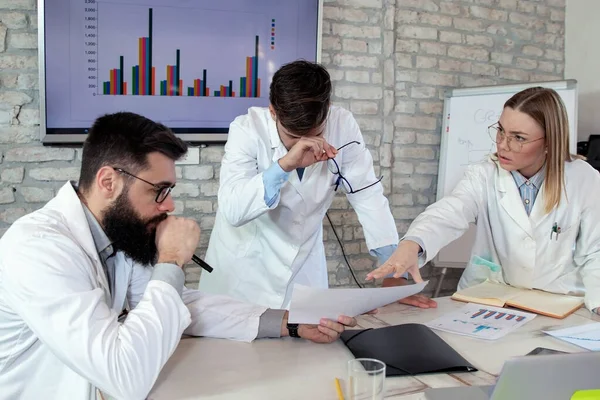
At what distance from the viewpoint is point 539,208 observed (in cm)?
204

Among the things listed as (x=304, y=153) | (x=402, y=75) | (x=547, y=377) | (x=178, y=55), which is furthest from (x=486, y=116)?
(x=547, y=377)

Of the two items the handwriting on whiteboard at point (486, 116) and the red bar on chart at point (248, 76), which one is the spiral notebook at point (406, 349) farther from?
the handwriting on whiteboard at point (486, 116)

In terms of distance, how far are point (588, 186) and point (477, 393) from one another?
4.03ft

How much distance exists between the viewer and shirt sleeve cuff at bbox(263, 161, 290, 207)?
6.17 ft

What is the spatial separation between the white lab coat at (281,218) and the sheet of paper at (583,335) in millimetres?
729

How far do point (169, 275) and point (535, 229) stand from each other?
1339 mm

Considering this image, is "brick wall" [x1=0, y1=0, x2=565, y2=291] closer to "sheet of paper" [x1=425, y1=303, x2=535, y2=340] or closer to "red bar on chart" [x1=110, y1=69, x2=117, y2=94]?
"red bar on chart" [x1=110, y1=69, x2=117, y2=94]

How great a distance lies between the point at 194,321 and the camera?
4.87 ft

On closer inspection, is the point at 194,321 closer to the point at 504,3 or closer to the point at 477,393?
the point at 477,393

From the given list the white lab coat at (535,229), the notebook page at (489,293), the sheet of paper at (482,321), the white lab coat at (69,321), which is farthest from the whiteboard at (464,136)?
the white lab coat at (69,321)

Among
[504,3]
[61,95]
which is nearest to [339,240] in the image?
[61,95]

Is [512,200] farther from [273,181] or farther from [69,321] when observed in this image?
[69,321]

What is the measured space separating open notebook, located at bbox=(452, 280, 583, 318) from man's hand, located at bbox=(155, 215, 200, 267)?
91cm

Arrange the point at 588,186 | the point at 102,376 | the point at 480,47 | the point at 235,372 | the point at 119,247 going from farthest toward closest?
the point at 480,47, the point at 588,186, the point at 119,247, the point at 235,372, the point at 102,376
